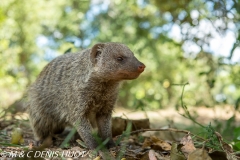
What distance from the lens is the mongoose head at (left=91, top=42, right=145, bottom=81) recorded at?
3.16 meters

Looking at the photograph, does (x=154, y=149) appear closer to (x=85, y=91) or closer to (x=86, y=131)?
(x=86, y=131)

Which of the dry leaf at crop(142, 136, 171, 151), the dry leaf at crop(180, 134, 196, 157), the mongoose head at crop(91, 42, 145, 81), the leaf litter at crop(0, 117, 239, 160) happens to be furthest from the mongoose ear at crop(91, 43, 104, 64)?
the dry leaf at crop(180, 134, 196, 157)

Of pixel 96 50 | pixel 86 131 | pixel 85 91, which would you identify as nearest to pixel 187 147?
pixel 86 131

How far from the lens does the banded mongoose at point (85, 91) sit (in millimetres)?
3340

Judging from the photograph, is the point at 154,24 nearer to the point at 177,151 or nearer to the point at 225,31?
the point at 225,31

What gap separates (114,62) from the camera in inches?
132

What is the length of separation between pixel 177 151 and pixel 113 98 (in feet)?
4.13

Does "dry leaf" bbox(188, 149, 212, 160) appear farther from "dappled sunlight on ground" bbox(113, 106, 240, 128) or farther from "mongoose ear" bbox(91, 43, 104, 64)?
"dappled sunlight on ground" bbox(113, 106, 240, 128)

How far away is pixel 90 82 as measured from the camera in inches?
137

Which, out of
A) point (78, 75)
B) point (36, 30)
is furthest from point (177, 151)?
point (36, 30)

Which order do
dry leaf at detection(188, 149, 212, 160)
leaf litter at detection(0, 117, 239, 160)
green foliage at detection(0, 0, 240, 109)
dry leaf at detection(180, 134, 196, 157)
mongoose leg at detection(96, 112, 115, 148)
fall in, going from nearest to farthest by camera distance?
dry leaf at detection(188, 149, 212, 160) < leaf litter at detection(0, 117, 239, 160) < dry leaf at detection(180, 134, 196, 157) < mongoose leg at detection(96, 112, 115, 148) < green foliage at detection(0, 0, 240, 109)

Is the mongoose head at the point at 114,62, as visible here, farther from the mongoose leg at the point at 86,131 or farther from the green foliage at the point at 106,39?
the green foliage at the point at 106,39

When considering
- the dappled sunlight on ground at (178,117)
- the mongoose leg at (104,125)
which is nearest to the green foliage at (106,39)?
the dappled sunlight on ground at (178,117)

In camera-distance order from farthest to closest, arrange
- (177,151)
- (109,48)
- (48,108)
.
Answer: (48,108), (109,48), (177,151)
